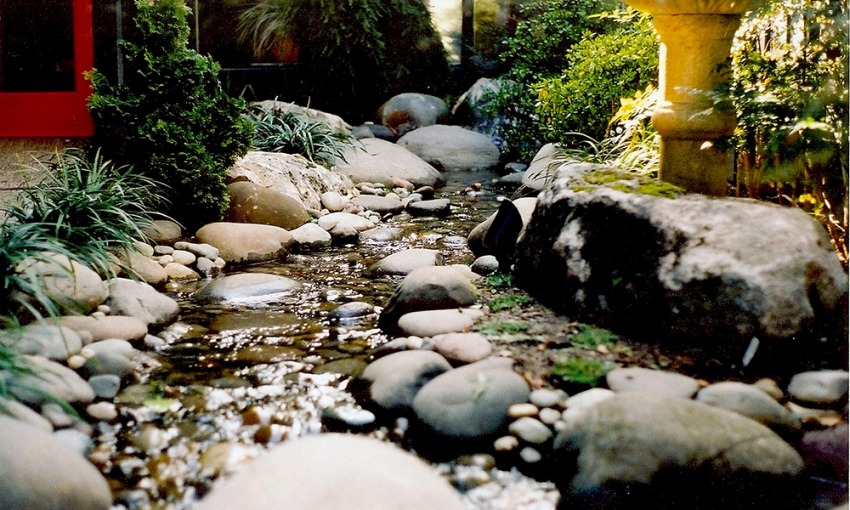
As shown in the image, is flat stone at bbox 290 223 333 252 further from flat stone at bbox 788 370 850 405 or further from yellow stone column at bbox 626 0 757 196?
flat stone at bbox 788 370 850 405

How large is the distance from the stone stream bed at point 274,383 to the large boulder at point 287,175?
79.8 inches

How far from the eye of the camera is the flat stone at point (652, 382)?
331 cm

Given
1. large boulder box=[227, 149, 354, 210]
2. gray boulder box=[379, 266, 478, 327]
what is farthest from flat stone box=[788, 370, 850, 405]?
large boulder box=[227, 149, 354, 210]

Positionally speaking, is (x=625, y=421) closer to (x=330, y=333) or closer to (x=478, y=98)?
(x=330, y=333)

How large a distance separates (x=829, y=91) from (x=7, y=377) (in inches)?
156

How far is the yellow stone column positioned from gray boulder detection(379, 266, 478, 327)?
135 cm

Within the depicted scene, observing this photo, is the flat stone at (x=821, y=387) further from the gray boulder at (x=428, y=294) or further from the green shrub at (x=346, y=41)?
the green shrub at (x=346, y=41)

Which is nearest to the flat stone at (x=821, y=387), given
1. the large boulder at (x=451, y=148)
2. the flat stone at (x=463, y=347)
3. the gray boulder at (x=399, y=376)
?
the flat stone at (x=463, y=347)

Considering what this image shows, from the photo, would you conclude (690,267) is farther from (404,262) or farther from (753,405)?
(404,262)

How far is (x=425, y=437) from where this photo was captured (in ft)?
10.8

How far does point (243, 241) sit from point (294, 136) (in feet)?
9.79

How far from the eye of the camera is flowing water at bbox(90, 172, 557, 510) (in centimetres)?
297

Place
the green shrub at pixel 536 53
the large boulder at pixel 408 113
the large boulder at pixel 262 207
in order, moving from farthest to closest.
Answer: the large boulder at pixel 408 113 → the green shrub at pixel 536 53 → the large boulder at pixel 262 207

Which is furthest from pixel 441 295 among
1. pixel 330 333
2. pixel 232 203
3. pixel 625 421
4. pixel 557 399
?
pixel 232 203
